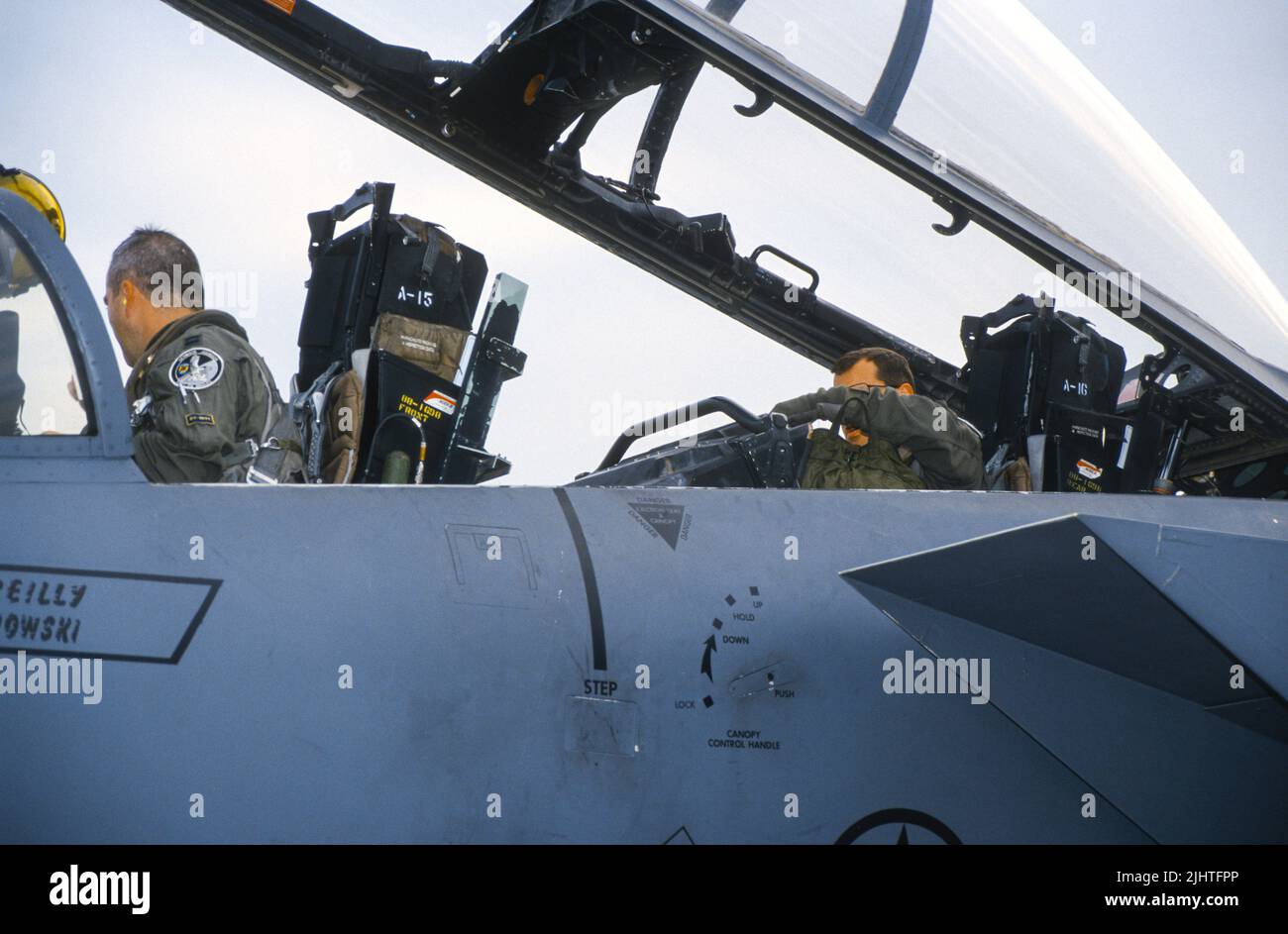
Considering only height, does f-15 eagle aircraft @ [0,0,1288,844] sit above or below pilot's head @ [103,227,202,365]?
below

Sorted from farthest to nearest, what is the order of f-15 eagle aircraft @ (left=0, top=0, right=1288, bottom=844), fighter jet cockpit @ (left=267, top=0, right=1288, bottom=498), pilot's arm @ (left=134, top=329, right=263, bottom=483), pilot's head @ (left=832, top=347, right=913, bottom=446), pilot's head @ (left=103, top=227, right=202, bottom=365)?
pilot's head @ (left=832, top=347, right=913, bottom=446), fighter jet cockpit @ (left=267, top=0, right=1288, bottom=498), pilot's head @ (left=103, top=227, right=202, bottom=365), pilot's arm @ (left=134, top=329, right=263, bottom=483), f-15 eagle aircraft @ (left=0, top=0, right=1288, bottom=844)

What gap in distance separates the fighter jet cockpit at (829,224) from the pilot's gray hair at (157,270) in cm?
54

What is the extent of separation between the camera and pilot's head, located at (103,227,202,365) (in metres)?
2.96

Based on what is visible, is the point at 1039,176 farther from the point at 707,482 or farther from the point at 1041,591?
the point at 1041,591

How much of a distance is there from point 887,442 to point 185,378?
183 cm

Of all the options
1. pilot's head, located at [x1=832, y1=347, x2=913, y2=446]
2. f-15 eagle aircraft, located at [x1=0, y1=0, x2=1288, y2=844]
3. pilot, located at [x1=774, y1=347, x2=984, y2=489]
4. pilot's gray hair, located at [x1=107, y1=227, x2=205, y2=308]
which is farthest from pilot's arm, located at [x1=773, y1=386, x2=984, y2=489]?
pilot's gray hair, located at [x1=107, y1=227, x2=205, y2=308]

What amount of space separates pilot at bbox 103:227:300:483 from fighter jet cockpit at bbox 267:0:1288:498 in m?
0.54

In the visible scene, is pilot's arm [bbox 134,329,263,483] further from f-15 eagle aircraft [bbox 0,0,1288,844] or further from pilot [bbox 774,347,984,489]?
pilot [bbox 774,347,984,489]

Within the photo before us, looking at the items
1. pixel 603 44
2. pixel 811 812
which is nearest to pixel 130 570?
pixel 811 812

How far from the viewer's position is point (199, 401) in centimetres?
262

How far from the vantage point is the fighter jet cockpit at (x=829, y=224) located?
10.8 ft

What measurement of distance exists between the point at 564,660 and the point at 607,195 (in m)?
2.60

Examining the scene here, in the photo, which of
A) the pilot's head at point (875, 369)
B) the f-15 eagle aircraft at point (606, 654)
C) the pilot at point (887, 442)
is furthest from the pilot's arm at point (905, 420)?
the pilot's head at point (875, 369)
